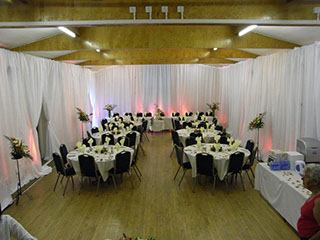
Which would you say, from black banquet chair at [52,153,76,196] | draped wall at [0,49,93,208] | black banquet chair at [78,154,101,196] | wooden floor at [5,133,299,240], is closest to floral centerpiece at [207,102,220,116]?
wooden floor at [5,133,299,240]

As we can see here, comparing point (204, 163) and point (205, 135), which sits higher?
point (205, 135)

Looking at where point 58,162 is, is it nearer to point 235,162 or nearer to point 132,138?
point 132,138

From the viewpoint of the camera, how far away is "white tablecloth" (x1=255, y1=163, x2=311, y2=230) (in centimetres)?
390

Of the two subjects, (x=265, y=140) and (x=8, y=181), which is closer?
(x=8, y=181)

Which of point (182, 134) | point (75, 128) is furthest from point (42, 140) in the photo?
point (182, 134)

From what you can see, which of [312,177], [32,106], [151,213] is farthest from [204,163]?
[32,106]

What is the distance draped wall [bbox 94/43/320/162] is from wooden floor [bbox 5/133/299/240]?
223 centimetres

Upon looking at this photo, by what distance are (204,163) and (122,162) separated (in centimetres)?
209

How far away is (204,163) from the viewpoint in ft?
17.9

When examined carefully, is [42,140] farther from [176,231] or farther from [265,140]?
[265,140]

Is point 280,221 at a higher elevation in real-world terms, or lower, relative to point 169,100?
lower

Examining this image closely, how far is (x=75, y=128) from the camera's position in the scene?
9984 mm

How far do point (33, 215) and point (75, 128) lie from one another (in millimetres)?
5654

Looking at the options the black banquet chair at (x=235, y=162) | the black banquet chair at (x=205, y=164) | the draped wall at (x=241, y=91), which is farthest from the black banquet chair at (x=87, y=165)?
the draped wall at (x=241, y=91)
